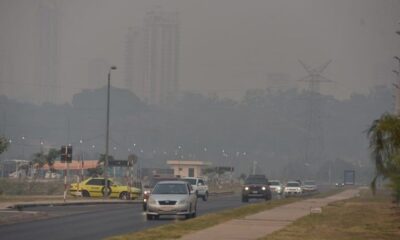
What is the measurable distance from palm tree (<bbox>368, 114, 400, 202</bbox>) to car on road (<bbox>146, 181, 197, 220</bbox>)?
26.8 feet

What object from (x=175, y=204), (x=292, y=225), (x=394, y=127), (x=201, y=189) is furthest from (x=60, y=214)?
(x=201, y=189)

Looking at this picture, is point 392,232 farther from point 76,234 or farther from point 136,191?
point 136,191

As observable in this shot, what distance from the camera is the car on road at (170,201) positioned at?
A: 4094 cm

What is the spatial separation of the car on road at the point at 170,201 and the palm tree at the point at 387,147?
8175 millimetres

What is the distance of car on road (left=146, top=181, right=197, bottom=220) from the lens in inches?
1612

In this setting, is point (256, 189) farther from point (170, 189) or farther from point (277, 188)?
point (277, 188)

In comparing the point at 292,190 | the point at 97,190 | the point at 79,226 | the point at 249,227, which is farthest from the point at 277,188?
the point at 79,226

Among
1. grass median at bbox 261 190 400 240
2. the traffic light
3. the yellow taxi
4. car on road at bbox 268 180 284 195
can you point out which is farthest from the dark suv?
car on road at bbox 268 180 284 195

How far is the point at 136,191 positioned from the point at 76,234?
43.0 metres

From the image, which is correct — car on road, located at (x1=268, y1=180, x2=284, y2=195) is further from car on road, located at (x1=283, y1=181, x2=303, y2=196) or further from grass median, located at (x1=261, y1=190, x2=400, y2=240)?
grass median, located at (x1=261, y1=190, x2=400, y2=240)

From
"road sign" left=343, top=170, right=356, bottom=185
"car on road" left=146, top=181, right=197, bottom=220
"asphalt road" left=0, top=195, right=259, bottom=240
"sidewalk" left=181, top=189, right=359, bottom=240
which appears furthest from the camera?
"road sign" left=343, top=170, right=356, bottom=185

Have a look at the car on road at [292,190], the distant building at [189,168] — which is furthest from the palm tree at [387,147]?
the distant building at [189,168]

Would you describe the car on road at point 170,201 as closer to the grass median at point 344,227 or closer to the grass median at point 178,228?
the grass median at point 178,228

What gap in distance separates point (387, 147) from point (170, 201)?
30.3 feet
